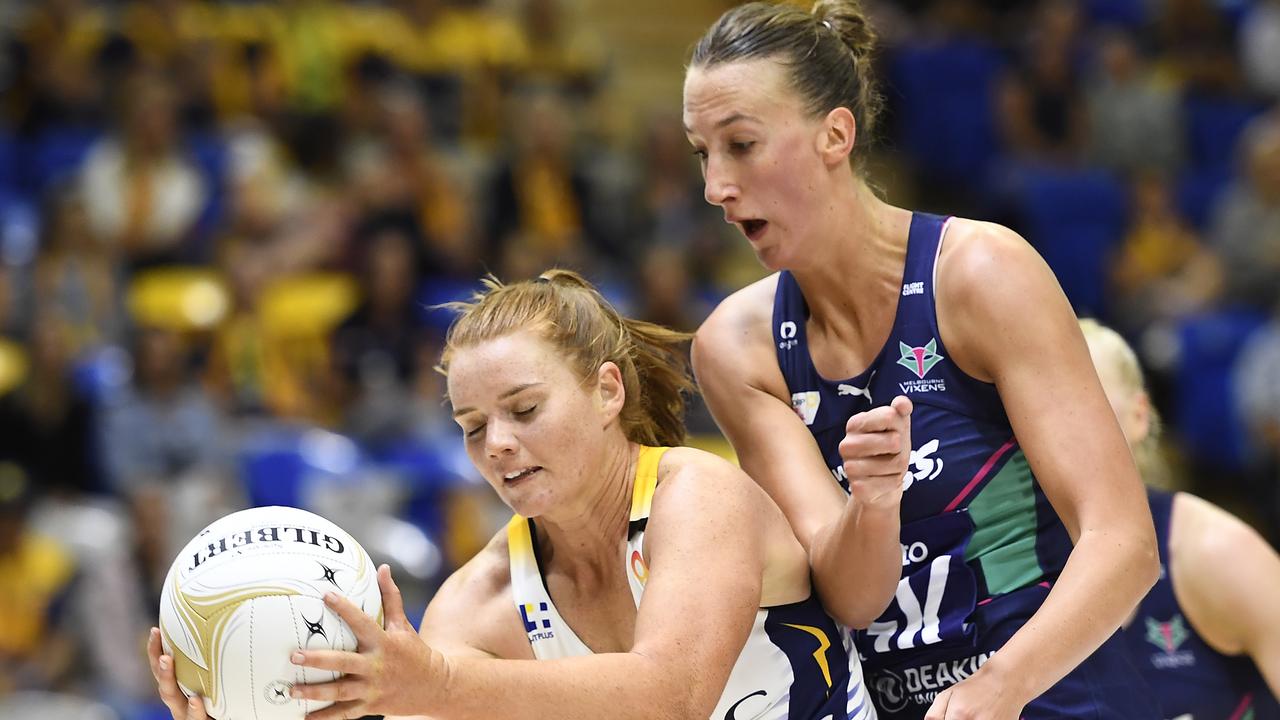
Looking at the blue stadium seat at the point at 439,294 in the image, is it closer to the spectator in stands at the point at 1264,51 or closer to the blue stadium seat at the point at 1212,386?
the blue stadium seat at the point at 1212,386

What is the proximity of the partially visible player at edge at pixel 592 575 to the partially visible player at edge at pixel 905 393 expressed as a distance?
0.16 m

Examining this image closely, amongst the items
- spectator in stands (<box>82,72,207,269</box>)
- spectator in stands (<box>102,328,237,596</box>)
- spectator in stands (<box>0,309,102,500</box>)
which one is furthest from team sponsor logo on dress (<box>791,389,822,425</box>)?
spectator in stands (<box>82,72,207,269</box>)

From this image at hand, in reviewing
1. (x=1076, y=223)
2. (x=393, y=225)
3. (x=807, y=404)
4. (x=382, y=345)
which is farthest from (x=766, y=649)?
(x=1076, y=223)

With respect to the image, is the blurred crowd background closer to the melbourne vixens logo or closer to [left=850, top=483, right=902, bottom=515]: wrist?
the melbourne vixens logo

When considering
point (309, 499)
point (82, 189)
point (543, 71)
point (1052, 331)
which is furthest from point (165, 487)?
point (1052, 331)

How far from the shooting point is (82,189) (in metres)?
8.70

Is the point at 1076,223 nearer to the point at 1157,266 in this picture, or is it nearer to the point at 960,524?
the point at 1157,266

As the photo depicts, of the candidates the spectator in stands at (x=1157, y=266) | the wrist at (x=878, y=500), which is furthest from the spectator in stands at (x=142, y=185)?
the wrist at (x=878, y=500)

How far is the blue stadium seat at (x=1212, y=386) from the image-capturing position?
852 cm

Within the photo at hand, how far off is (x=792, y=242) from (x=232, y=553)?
1165mm

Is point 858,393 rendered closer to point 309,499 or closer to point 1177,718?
point 1177,718

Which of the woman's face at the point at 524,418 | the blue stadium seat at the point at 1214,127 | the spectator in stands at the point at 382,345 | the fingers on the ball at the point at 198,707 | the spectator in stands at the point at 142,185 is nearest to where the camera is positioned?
the fingers on the ball at the point at 198,707

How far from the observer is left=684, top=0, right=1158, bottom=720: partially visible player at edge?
110 inches

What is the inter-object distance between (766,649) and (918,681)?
1.17ft
